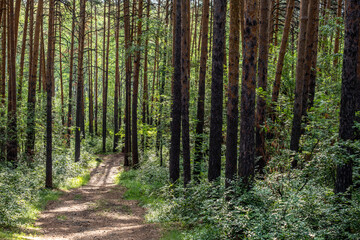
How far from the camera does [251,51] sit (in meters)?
7.42

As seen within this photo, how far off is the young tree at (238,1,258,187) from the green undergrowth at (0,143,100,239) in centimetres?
575

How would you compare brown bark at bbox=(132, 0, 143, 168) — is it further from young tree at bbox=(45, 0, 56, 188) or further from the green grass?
young tree at bbox=(45, 0, 56, 188)

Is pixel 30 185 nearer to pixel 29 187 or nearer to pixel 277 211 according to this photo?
pixel 29 187

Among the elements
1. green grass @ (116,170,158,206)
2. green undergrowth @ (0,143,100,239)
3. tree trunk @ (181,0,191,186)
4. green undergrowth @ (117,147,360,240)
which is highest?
tree trunk @ (181,0,191,186)

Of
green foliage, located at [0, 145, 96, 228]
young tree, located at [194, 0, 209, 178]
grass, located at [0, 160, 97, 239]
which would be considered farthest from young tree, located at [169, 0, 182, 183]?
green foliage, located at [0, 145, 96, 228]

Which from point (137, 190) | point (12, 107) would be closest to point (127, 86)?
point (12, 107)

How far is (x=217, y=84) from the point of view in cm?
912

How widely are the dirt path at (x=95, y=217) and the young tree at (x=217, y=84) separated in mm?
2773

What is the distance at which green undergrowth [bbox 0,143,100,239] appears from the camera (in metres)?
8.09

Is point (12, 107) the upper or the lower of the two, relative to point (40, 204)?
upper

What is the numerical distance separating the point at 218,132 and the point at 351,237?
4.83 m

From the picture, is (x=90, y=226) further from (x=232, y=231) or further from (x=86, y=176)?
(x=86, y=176)

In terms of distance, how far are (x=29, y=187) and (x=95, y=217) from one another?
3457mm

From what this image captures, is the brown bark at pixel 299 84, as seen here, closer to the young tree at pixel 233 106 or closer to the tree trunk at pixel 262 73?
the tree trunk at pixel 262 73
